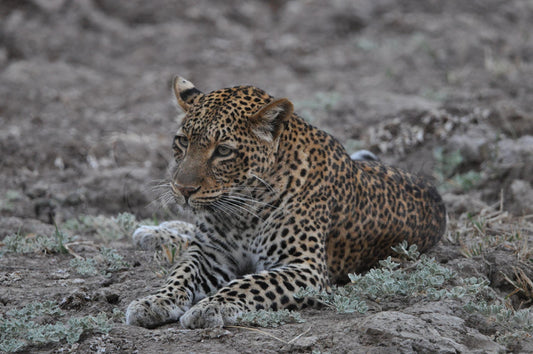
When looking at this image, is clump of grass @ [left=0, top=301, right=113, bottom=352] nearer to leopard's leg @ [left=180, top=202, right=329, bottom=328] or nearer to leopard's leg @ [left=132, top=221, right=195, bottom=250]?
leopard's leg @ [left=180, top=202, right=329, bottom=328]

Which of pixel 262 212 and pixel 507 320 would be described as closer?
pixel 507 320

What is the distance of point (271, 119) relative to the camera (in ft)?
19.3

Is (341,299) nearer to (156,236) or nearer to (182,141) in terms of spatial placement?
(182,141)

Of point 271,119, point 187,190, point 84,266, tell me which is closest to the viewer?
point 187,190

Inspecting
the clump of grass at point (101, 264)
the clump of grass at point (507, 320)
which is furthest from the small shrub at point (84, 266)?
the clump of grass at point (507, 320)

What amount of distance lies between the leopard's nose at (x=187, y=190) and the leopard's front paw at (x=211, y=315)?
889 millimetres

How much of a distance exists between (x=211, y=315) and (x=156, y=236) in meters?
2.48

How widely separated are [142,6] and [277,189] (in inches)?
471

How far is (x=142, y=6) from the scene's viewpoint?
55.4ft

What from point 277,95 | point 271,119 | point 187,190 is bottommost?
point 187,190

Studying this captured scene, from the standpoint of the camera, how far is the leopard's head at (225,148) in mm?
5688

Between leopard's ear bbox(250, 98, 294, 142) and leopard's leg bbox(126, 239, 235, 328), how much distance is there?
1.21 metres

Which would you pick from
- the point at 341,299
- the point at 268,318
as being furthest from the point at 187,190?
the point at 341,299

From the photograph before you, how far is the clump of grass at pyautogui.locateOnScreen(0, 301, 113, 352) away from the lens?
4785mm
